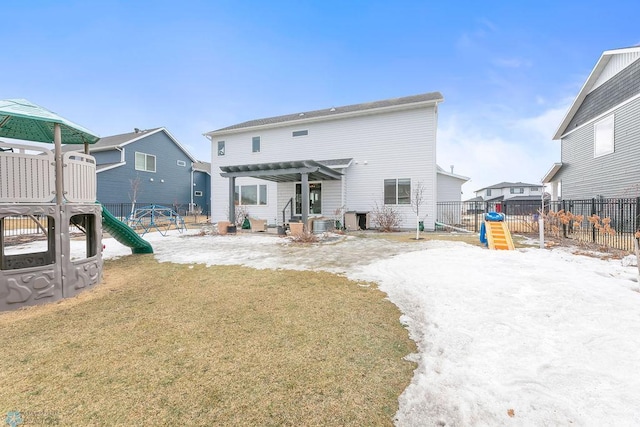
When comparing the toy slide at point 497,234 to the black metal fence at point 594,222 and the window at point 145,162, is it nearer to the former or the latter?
the black metal fence at point 594,222

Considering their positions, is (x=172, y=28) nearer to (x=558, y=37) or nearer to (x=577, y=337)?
(x=577, y=337)

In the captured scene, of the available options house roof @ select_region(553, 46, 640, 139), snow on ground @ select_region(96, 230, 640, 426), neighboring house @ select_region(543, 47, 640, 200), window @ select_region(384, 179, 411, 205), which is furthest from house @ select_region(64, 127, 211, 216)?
house roof @ select_region(553, 46, 640, 139)

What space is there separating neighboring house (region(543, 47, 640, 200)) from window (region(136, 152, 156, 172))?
1193 inches

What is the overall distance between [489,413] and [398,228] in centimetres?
1287

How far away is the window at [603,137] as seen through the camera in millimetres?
12914

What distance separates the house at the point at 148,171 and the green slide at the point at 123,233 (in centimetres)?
1521

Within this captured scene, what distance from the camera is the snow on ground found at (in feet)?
6.21

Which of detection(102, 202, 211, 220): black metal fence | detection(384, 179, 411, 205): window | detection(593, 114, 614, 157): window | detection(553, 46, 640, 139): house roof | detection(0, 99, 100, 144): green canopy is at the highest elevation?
detection(553, 46, 640, 139): house roof

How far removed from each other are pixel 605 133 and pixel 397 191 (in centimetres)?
1047

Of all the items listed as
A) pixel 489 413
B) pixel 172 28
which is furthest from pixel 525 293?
pixel 172 28

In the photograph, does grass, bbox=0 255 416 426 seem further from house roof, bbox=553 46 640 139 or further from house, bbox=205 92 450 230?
house roof, bbox=553 46 640 139

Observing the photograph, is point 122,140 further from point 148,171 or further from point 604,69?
point 604,69

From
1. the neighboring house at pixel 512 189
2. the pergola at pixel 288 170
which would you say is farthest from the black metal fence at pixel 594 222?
the neighboring house at pixel 512 189

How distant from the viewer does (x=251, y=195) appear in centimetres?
1767
